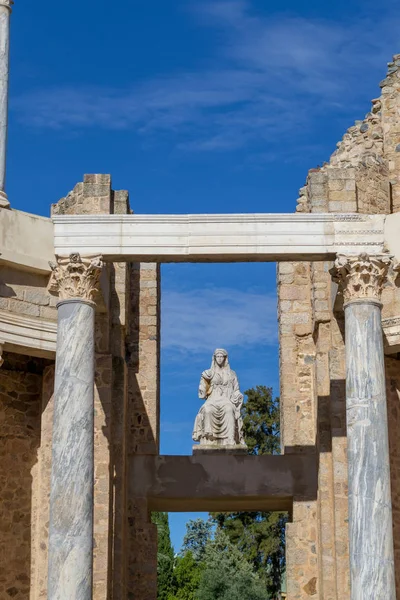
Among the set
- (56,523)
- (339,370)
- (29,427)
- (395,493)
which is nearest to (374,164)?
(339,370)

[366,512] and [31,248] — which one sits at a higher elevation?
[31,248]

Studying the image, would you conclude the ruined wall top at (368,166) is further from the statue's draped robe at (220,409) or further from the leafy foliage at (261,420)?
the leafy foliage at (261,420)

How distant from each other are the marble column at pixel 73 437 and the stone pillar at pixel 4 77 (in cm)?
164

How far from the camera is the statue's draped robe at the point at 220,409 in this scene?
68.6ft

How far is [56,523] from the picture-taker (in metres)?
14.9

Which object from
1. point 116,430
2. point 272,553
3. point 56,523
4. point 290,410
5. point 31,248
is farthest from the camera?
point 272,553

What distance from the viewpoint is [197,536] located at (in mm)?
44750

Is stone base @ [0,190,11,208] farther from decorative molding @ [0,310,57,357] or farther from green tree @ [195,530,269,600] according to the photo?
green tree @ [195,530,269,600]

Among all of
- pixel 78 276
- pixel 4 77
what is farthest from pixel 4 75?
pixel 78 276

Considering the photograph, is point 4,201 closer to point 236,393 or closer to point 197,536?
point 236,393

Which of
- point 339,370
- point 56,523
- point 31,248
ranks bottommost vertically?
point 56,523

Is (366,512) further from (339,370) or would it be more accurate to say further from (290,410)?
(290,410)

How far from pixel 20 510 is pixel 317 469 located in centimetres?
488

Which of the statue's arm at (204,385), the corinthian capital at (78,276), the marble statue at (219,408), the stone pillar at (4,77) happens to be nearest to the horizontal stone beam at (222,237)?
the corinthian capital at (78,276)
